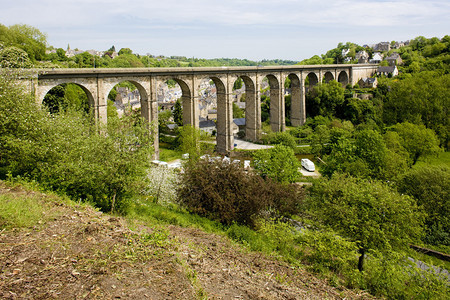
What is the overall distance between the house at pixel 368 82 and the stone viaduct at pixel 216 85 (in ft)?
10.7

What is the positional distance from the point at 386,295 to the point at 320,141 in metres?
28.1

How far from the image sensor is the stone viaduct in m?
24.4

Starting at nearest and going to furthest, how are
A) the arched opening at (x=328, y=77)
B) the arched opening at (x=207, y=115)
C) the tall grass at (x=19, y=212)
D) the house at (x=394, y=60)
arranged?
1. the tall grass at (x=19, y=212)
2. the arched opening at (x=207, y=115)
3. the arched opening at (x=328, y=77)
4. the house at (x=394, y=60)

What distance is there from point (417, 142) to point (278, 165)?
14.7m

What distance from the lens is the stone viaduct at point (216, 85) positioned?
2444 cm

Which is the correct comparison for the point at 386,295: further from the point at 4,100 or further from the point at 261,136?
the point at 261,136

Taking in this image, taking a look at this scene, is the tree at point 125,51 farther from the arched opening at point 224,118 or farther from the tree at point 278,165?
the tree at point 278,165

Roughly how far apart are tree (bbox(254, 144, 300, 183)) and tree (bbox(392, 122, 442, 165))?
11975mm

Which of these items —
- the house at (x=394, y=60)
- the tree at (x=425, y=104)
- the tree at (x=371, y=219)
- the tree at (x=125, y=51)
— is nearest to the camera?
the tree at (x=371, y=219)

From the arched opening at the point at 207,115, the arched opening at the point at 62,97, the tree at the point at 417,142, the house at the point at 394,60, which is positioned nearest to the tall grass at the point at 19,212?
the arched opening at the point at 62,97

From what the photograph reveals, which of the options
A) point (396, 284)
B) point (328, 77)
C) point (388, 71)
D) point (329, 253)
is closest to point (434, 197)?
point (396, 284)

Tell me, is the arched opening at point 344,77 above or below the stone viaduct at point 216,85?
above

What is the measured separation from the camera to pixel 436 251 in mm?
19156

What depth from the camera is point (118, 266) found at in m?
6.68
